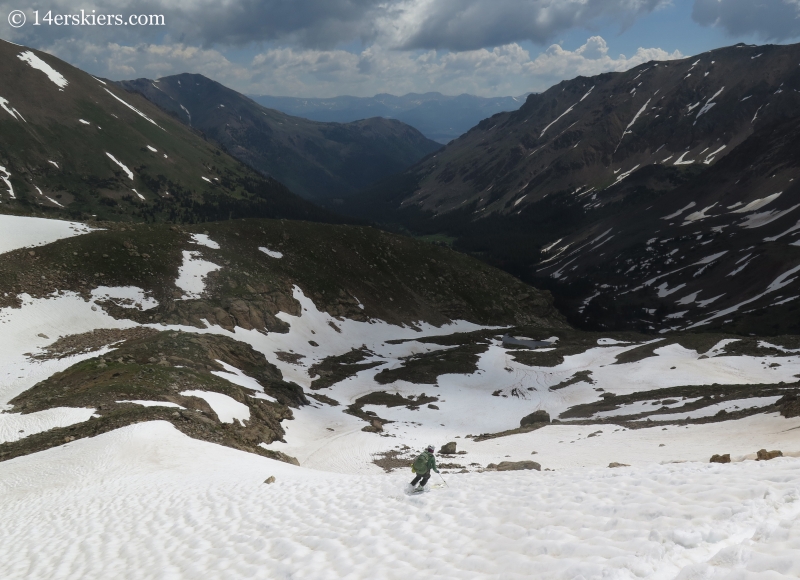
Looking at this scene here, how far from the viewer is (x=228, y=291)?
7681 centimetres

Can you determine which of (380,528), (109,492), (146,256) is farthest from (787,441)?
(146,256)

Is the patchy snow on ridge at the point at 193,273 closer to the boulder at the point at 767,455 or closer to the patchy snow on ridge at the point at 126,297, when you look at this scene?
the patchy snow on ridge at the point at 126,297

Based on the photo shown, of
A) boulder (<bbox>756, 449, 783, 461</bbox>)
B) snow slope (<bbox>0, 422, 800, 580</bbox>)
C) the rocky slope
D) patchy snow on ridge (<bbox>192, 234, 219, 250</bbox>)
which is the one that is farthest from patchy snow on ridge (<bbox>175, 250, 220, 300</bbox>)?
boulder (<bbox>756, 449, 783, 461</bbox>)

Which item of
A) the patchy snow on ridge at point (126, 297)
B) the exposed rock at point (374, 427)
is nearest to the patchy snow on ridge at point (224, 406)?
the exposed rock at point (374, 427)

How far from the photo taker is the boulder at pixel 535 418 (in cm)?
5144

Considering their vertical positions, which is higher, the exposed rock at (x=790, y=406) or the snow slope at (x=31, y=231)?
the snow slope at (x=31, y=231)

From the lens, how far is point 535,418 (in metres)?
52.3

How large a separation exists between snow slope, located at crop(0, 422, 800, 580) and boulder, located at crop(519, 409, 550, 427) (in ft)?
105

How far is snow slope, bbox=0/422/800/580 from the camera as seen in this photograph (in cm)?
985

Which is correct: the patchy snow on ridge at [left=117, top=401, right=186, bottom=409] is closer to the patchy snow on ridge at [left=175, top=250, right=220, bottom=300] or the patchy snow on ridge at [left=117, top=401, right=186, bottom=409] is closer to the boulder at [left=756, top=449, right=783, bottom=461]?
the boulder at [left=756, top=449, right=783, bottom=461]

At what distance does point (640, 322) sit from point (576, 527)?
15165 cm

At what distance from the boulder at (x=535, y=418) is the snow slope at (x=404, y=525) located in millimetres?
31976

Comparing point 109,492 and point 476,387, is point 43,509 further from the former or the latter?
point 476,387

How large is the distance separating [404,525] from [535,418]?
41.3 m
